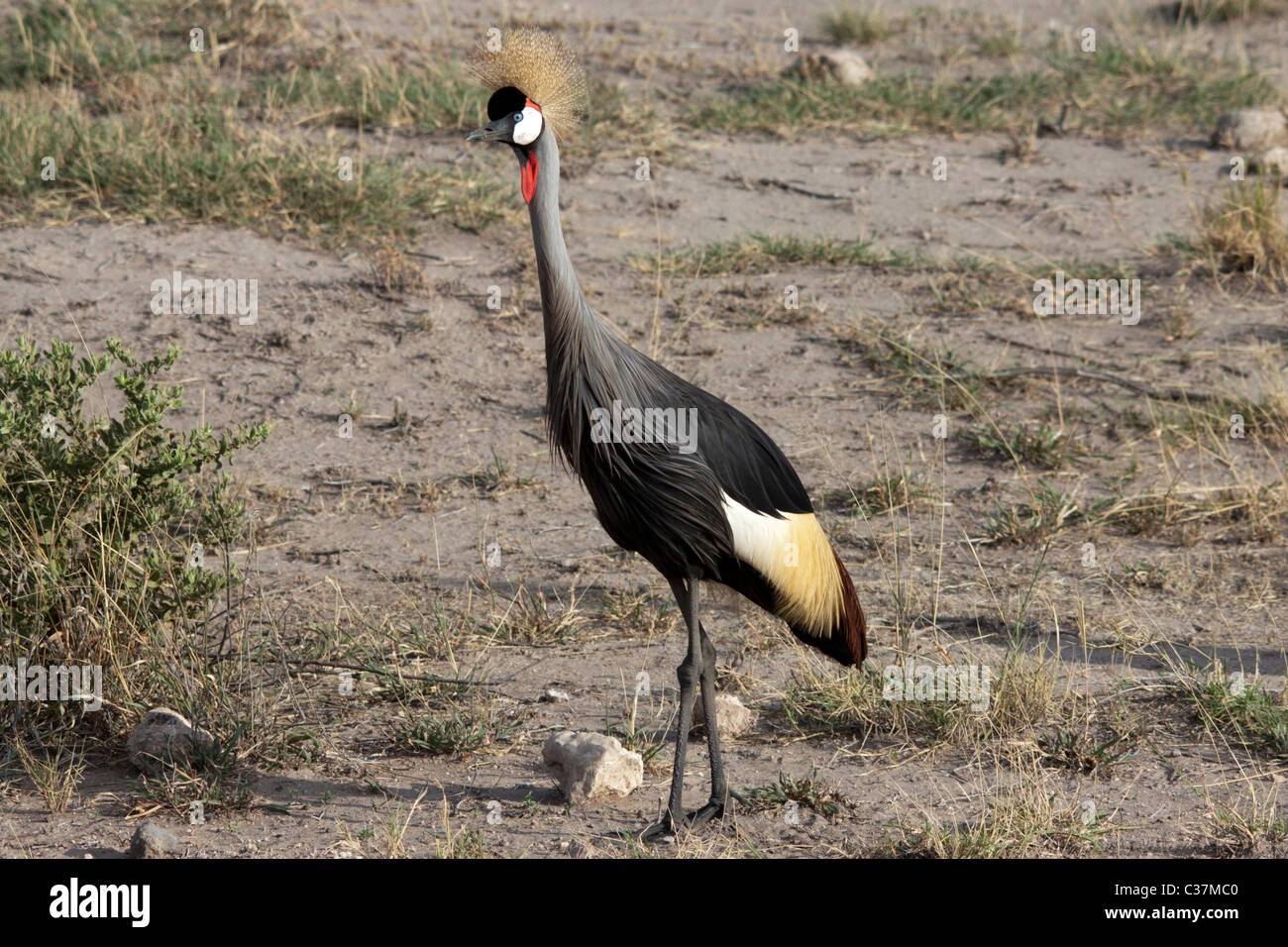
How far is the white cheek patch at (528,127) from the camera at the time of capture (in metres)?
3.64

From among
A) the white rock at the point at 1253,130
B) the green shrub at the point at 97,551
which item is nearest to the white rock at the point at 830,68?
the white rock at the point at 1253,130

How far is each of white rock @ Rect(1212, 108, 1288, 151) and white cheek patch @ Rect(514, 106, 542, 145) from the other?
6471 mm

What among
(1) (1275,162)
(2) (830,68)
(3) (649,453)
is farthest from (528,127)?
(1) (1275,162)

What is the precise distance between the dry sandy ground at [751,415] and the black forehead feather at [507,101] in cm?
178

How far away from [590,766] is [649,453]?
2.96ft

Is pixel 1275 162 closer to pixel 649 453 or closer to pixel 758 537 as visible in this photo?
pixel 758 537

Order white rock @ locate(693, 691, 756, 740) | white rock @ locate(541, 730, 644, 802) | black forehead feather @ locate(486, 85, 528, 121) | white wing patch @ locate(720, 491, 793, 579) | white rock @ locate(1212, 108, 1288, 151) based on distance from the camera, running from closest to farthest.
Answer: black forehead feather @ locate(486, 85, 528, 121), white wing patch @ locate(720, 491, 793, 579), white rock @ locate(541, 730, 644, 802), white rock @ locate(693, 691, 756, 740), white rock @ locate(1212, 108, 1288, 151)

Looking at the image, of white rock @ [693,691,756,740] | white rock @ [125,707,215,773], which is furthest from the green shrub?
white rock @ [693,691,756,740]

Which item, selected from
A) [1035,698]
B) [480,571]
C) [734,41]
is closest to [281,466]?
[480,571]

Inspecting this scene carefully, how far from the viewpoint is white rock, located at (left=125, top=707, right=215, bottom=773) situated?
13.2 ft

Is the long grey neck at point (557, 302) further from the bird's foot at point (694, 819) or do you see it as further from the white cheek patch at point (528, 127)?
the bird's foot at point (694, 819)

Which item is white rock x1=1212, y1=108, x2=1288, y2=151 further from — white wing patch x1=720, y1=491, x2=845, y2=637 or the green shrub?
the green shrub

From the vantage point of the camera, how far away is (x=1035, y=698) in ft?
14.0

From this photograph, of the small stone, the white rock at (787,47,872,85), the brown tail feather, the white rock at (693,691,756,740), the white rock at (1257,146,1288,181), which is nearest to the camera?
the small stone
